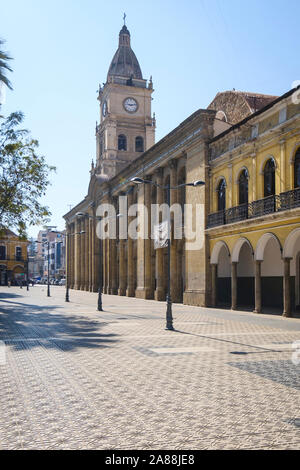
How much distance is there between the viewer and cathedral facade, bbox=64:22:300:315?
22.9 metres

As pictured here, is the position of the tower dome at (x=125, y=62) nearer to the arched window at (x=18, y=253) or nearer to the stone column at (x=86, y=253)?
the stone column at (x=86, y=253)

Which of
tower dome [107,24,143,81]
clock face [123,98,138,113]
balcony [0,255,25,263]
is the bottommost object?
balcony [0,255,25,263]

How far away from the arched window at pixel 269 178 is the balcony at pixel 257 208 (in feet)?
1.89

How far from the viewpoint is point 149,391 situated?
332 inches

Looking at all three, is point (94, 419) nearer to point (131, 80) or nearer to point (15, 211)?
point (15, 211)

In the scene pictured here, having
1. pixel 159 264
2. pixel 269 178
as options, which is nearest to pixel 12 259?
pixel 159 264

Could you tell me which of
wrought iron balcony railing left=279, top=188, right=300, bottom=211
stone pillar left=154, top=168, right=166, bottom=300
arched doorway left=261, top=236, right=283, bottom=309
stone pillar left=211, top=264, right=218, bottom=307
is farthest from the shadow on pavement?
stone pillar left=154, top=168, right=166, bottom=300

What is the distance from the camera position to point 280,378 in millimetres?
9586

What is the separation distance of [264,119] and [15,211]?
1656 centimetres

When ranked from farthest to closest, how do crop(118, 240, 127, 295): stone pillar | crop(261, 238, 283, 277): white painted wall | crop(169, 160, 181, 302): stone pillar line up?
crop(118, 240, 127, 295): stone pillar < crop(169, 160, 181, 302): stone pillar < crop(261, 238, 283, 277): white painted wall

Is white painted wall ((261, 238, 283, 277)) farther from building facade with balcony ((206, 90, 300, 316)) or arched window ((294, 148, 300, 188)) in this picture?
arched window ((294, 148, 300, 188))

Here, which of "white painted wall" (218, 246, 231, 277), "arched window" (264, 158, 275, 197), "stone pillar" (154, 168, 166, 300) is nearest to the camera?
"arched window" (264, 158, 275, 197)

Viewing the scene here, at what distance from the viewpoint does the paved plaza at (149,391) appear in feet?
19.7

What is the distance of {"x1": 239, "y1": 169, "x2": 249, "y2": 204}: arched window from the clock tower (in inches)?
1684
